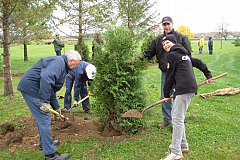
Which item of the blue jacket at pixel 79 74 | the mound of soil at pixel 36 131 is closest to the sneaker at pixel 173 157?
the mound of soil at pixel 36 131

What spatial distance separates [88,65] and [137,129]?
6.36ft

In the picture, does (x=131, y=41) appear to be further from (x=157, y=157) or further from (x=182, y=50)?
(x=157, y=157)

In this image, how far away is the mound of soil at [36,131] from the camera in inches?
207

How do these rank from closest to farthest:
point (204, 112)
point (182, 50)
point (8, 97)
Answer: point (182, 50), point (204, 112), point (8, 97)

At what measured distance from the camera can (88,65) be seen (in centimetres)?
647

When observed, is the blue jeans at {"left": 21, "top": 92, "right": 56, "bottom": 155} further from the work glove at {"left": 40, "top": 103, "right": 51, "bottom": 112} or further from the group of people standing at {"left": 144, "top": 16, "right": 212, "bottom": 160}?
the group of people standing at {"left": 144, "top": 16, "right": 212, "bottom": 160}

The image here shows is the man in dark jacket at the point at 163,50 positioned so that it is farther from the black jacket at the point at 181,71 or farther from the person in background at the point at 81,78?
the person in background at the point at 81,78

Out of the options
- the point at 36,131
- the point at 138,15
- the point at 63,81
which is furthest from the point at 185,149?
the point at 138,15

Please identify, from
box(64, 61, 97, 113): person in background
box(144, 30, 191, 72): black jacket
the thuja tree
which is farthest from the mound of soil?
box(144, 30, 191, 72): black jacket

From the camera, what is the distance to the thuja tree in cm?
512

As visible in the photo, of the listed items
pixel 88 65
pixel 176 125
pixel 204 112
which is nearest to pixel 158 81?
pixel 204 112

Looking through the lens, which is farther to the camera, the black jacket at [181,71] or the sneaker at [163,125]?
the sneaker at [163,125]

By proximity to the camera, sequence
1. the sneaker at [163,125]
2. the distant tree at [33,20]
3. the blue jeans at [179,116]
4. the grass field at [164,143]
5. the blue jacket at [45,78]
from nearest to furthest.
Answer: the blue jacket at [45,78], the blue jeans at [179,116], the grass field at [164,143], the sneaker at [163,125], the distant tree at [33,20]

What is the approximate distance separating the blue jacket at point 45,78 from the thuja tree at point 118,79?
3.20 feet
